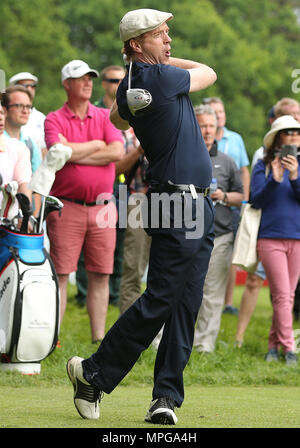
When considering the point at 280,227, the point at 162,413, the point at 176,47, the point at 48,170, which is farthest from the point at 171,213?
the point at 176,47

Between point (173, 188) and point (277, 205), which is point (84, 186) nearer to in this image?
point (277, 205)

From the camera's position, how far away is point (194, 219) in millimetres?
5809

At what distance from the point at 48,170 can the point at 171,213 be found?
9.49ft

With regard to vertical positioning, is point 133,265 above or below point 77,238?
below

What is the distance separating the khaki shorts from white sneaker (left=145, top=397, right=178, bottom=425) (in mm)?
3799

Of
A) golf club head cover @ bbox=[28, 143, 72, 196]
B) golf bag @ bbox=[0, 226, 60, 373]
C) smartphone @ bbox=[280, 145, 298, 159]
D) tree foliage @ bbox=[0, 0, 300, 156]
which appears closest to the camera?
golf bag @ bbox=[0, 226, 60, 373]

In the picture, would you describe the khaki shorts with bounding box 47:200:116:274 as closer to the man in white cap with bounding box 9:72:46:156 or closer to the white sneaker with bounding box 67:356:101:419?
the man in white cap with bounding box 9:72:46:156

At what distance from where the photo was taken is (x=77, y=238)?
955 cm

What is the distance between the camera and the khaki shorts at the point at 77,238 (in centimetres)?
946

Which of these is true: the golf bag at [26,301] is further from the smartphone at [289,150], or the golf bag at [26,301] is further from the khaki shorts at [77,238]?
the smartphone at [289,150]

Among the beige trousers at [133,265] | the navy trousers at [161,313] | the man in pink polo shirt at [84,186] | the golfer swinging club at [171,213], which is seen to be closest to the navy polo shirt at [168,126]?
the golfer swinging club at [171,213]

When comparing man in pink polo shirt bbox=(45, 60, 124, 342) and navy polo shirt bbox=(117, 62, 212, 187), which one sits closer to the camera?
navy polo shirt bbox=(117, 62, 212, 187)

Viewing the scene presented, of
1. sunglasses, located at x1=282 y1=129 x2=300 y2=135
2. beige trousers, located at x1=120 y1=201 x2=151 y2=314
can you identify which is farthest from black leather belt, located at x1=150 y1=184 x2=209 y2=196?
beige trousers, located at x1=120 y1=201 x2=151 y2=314

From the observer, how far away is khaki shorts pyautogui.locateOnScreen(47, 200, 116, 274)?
9.46 meters
